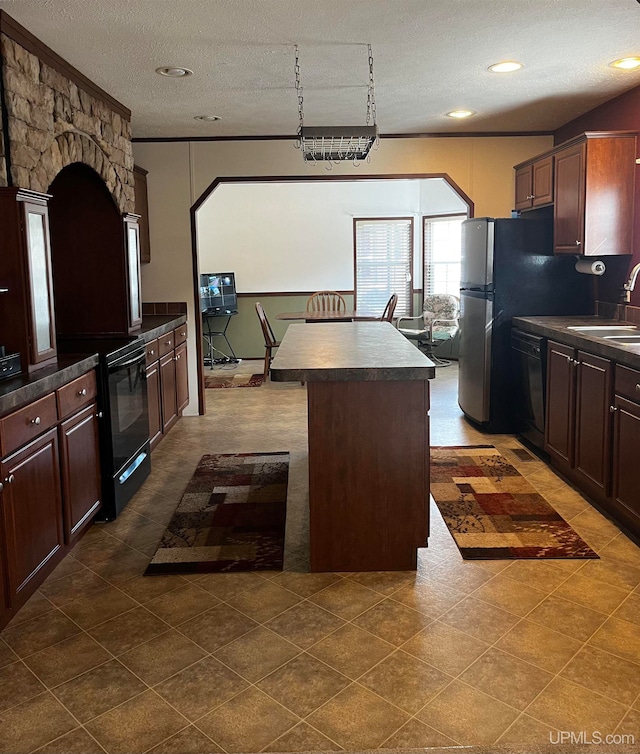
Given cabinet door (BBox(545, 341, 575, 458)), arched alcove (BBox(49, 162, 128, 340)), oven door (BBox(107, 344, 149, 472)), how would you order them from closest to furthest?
oven door (BBox(107, 344, 149, 472))
cabinet door (BBox(545, 341, 575, 458))
arched alcove (BBox(49, 162, 128, 340))

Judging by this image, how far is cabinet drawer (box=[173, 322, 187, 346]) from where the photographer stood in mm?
5719

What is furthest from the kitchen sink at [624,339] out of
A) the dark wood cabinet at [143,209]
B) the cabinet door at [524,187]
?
the dark wood cabinet at [143,209]

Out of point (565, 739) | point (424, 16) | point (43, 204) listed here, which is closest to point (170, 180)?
point (43, 204)

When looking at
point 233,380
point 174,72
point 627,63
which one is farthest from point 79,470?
point 233,380

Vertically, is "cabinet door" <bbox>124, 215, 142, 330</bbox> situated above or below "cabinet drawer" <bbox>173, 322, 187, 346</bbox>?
above

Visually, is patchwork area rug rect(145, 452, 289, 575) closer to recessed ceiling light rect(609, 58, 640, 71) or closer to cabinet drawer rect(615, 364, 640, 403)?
cabinet drawer rect(615, 364, 640, 403)

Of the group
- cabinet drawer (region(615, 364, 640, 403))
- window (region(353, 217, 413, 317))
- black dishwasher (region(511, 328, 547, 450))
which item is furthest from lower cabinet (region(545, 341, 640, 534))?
window (region(353, 217, 413, 317))

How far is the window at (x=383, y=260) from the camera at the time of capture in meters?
9.67

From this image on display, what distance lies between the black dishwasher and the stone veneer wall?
2886 millimetres

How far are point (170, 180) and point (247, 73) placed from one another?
7.36ft

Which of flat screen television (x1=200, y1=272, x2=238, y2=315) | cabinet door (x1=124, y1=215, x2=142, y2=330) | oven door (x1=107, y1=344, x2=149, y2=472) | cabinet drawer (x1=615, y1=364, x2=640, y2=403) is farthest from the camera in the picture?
flat screen television (x1=200, y1=272, x2=238, y2=315)

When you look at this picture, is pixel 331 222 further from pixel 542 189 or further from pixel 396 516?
pixel 396 516

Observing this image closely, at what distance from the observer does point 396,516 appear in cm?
301

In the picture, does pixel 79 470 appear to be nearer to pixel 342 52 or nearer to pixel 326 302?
pixel 342 52
